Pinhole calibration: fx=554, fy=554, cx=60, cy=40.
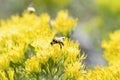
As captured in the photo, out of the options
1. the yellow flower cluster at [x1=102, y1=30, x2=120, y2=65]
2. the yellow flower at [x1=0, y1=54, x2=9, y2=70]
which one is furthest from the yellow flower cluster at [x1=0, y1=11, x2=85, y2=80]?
the yellow flower cluster at [x1=102, y1=30, x2=120, y2=65]

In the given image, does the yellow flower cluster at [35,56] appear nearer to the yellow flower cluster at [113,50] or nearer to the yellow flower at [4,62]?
the yellow flower at [4,62]

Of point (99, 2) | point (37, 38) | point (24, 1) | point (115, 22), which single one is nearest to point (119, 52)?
point (37, 38)

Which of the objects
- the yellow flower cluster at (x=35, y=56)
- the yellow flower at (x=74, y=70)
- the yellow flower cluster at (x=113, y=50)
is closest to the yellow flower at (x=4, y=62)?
the yellow flower cluster at (x=35, y=56)

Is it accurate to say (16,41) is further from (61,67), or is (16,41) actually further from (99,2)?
(99,2)

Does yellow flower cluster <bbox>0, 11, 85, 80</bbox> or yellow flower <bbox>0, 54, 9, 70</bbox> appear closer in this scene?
yellow flower cluster <bbox>0, 11, 85, 80</bbox>

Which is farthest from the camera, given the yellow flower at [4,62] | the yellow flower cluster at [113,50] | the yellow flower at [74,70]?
the yellow flower cluster at [113,50]

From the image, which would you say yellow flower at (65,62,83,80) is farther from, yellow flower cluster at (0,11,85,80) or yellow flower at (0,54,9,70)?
yellow flower at (0,54,9,70)

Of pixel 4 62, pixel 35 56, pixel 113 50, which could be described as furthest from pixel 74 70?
pixel 113 50

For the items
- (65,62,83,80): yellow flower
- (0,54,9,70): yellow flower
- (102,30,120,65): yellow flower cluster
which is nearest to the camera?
(65,62,83,80): yellow flower
